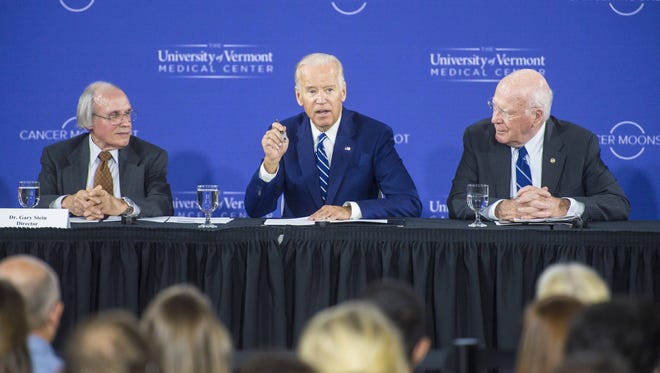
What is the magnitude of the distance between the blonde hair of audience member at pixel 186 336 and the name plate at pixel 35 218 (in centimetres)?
218

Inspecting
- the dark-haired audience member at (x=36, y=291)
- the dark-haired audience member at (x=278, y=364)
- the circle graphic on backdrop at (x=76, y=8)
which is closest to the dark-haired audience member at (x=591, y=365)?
the dark-haired audience member at (x=278, y=364)

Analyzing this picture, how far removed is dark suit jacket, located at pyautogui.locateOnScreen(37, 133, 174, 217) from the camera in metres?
5.13

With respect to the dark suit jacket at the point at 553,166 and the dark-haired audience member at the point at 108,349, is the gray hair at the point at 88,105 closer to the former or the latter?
the dark suit jacket at the point at 553,166

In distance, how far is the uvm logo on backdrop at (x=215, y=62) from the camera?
6215mm

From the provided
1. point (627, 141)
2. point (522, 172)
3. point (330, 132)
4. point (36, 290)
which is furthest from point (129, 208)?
point (627, 141)

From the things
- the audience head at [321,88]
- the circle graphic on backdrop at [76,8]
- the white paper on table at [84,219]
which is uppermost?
the circle graphic on backdrop at [76,8]

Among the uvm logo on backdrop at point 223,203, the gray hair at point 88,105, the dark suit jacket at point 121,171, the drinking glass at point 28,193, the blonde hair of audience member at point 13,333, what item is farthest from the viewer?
the uvm logo on backdrop at point 223,203

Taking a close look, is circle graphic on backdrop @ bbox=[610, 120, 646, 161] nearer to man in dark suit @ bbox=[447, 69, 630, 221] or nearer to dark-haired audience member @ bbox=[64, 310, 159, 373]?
man in dark suit @ bbox=[447, 69, 630, 221]

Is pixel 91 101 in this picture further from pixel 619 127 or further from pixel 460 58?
pixel 619 127

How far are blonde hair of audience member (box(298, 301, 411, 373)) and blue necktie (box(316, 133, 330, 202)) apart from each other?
10.9 ft

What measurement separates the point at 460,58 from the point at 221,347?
4.47 meters

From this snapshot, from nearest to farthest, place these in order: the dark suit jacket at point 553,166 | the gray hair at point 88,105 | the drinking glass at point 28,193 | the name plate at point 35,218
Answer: the name plate at point 35,218
the drinking glass at point 28,193
the dark suit jacket at point 553,166
the gray hair at point 88,105

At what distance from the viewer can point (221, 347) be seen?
1977 millimetres

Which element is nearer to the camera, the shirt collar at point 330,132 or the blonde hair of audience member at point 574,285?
the blonde hair of audience member at point 574,285
